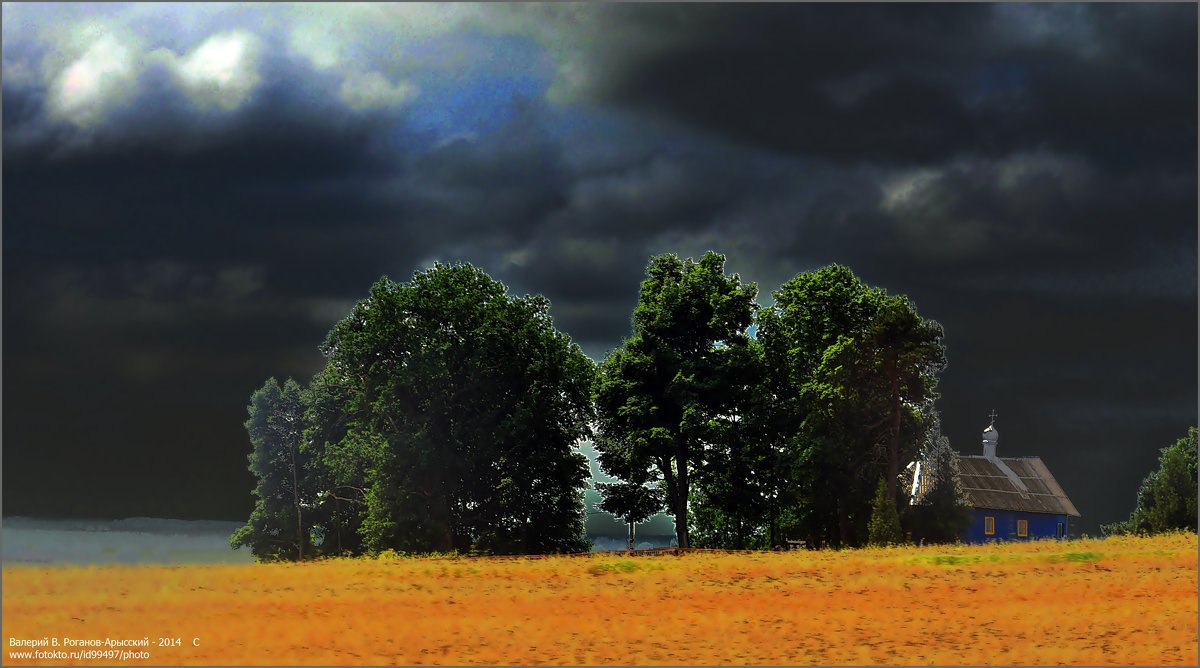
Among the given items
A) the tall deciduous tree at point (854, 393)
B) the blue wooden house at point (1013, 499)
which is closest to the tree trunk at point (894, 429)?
the tall deciduous tree at point (854, 393)

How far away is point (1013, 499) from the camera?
82062mm

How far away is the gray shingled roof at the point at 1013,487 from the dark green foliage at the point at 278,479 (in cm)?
4478

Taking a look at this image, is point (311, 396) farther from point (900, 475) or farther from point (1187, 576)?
point (1187, 576)

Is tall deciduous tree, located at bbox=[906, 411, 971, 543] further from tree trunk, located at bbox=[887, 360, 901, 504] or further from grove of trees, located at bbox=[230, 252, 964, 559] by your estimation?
tree trunk, located at bbox=[887, 360, 901, 504]

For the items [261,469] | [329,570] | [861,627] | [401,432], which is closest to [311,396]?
[261,469]

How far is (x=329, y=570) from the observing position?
3816 centimetres

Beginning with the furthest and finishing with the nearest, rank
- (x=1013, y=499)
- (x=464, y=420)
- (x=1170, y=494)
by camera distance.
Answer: (x=1013, y=499), (x=1170, y=494), (x=464, y=420)

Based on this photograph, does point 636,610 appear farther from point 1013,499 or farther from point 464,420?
point 1013,499

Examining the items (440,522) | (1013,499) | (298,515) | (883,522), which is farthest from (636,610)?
(1013,499)

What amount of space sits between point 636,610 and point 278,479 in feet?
156

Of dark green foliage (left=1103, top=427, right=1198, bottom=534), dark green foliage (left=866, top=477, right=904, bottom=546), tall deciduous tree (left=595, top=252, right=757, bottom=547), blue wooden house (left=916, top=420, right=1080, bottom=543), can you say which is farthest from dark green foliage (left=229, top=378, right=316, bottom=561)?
dark green foliage (left=1103, top=427, right=1198, bottom=534)

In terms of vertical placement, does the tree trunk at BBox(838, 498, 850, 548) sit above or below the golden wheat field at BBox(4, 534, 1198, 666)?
above

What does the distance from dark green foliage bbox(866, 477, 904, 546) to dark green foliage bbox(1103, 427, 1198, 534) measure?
24.2 metres

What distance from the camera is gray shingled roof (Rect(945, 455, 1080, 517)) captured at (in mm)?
81062
